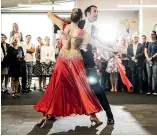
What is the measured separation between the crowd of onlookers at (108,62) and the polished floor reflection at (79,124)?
96.8 inches

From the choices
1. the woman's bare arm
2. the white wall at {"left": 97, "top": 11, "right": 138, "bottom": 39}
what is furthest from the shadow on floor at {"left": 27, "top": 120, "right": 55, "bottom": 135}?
the white wall at {"left": 97, "top": 11, "right": 138, "bottom": 39}

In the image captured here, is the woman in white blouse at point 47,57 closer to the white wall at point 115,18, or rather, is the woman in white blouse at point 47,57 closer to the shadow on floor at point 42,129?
the shadow on floor at point 42,129

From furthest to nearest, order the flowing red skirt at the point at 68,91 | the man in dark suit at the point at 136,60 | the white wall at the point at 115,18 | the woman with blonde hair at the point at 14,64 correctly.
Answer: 1. the white wall at the point at 115,18
2. the man in dark suit at the point at 136,60
3. the woman with blonde hair at the point at 14,64
4. the flowing red skirt at the point at 68,91

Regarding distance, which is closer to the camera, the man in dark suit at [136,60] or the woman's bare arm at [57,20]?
the woman's bare arm at [57,20]

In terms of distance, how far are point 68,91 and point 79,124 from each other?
1.84 feet

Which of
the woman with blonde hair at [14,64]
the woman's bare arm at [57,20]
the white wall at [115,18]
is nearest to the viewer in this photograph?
the woman's bare arm at [57,20]

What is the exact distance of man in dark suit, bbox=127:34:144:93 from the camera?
8.18 meters

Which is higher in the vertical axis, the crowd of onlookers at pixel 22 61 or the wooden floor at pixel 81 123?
the crowd of onlookers at pixel 22 61

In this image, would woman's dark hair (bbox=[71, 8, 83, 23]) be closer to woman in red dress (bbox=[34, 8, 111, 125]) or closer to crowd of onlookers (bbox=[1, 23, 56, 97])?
woman in red dress (bbox=[34, 8, 111, 125])

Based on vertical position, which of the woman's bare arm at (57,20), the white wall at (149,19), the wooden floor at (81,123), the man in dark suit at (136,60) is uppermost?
the white wall at (149,19)

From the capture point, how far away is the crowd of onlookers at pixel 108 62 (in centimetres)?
768

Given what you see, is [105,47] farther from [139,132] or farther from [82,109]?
[139,132]

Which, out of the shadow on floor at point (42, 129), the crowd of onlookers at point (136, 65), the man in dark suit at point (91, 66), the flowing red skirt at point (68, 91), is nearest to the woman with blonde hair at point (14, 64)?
the crowd of onlookers at point (136, 65)

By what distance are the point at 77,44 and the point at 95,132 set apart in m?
0.97
